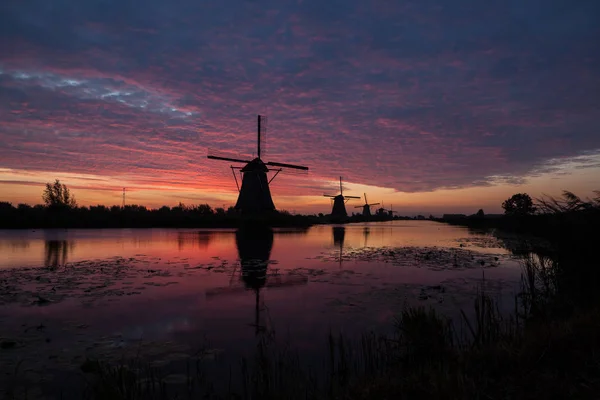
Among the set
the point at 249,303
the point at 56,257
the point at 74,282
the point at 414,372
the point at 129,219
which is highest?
the point at 129,219

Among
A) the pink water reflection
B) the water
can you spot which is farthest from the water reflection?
the pink water reflection

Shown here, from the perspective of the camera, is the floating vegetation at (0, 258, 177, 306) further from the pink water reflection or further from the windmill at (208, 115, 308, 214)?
the windmill at (208, 115, 308, 214)

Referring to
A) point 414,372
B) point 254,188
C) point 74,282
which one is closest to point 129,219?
point 254,188

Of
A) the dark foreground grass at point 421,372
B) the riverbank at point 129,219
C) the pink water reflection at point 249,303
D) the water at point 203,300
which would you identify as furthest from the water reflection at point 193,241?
the dark foreground grass at point 421,372

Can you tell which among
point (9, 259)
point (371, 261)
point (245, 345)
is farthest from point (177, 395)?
point (9, 259)

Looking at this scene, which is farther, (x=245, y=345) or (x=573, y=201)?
(x=573, y=201)

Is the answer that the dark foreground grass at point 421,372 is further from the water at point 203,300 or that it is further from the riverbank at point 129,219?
the riverbank at point 129,219

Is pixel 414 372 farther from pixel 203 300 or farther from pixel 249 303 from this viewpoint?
pixel 203 300

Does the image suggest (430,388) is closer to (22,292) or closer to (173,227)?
(22,292)

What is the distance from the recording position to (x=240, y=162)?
54281 mm

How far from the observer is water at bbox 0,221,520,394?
6.93 metres

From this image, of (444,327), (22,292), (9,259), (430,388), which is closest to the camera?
(430,388)

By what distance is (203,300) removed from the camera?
10562mm

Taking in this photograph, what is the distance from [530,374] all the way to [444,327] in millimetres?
2067
